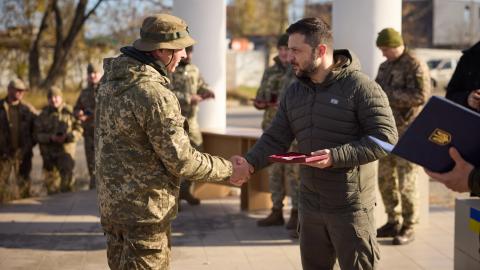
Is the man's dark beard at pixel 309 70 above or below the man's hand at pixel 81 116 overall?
above

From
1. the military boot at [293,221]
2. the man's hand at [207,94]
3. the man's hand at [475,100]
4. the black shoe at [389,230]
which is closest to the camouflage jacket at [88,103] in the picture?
the man's hand at [207,94]

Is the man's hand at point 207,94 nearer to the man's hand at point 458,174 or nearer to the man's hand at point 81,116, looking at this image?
the man's hand at point 81,116

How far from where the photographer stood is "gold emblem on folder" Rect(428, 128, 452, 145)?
325 cm

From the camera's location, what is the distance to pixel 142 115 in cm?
412

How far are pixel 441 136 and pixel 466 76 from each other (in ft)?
5.12

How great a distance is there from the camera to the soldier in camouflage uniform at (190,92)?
9438 millimetres

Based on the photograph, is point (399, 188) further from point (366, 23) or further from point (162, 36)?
point (162, 36)

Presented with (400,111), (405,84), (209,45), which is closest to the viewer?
(405,84)

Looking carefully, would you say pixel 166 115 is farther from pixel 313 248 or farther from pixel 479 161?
pixel 479 161

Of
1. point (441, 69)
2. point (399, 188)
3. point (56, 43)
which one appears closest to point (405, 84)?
point (399, 188)

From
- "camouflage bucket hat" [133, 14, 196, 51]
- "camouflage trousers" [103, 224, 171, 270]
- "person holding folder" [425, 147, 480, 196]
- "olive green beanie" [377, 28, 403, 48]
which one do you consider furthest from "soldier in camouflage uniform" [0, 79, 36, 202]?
"person holding folder" [425, 147, 480, 196]

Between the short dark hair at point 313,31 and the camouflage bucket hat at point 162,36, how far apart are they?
668 mm

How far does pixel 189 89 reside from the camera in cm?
952

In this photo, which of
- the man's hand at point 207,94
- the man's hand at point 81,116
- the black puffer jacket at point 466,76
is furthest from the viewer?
the man's hand at point 81,116
